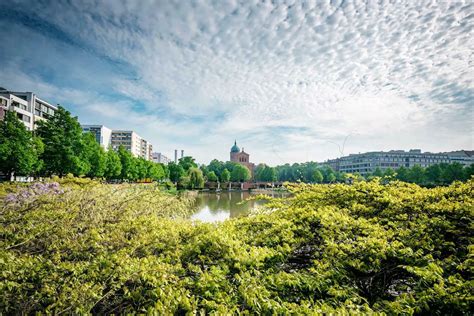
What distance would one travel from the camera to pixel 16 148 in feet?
90.0

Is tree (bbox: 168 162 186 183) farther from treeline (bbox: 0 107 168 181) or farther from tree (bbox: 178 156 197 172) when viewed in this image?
treeline (bbox: 0 107 168 181)

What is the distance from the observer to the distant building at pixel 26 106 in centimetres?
4428

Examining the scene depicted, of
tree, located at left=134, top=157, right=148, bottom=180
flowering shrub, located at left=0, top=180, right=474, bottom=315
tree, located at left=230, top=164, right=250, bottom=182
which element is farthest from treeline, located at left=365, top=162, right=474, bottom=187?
flowering shrub, located at left=0, top=180, right=474, bottom=315

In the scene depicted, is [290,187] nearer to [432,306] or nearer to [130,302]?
[432,306]

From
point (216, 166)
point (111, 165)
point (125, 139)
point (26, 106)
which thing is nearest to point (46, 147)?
point (111, 165)

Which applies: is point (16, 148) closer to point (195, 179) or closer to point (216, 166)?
point (195, 179)

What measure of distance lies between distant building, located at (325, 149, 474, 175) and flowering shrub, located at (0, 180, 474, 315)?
117492 mm

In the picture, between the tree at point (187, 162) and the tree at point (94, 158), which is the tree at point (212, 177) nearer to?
the tree at point (187, 162)

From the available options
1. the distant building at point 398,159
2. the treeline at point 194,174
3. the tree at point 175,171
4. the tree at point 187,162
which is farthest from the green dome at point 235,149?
the distant building at point 398,159

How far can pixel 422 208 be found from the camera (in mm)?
4383

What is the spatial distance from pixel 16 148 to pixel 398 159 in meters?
129

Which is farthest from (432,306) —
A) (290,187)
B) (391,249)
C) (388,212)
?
(290,187)

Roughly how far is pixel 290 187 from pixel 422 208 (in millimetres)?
3674

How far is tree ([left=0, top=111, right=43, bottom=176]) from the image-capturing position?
27312 millimetres
